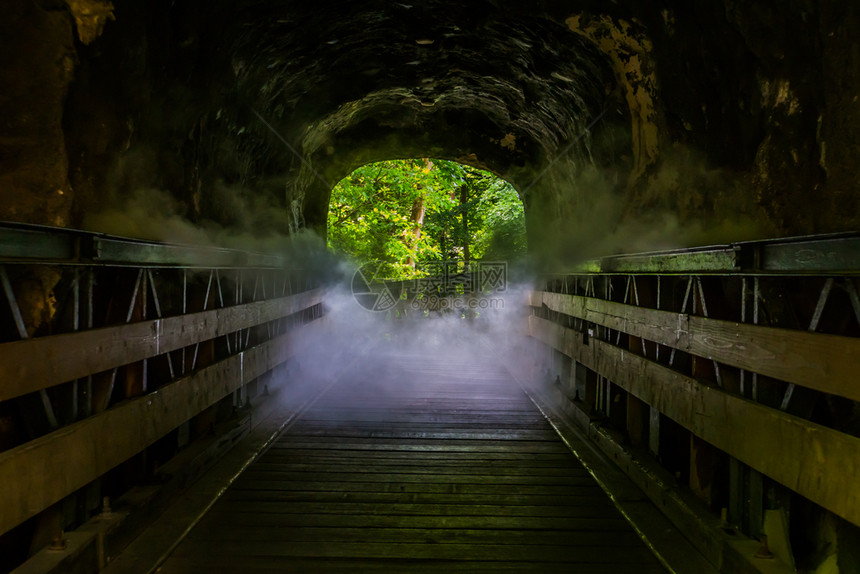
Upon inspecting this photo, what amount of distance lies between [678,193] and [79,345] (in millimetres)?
4760

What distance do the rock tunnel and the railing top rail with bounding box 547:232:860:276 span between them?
423 millimetres

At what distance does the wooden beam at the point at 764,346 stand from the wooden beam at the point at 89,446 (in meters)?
3.51

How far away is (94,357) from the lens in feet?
11.3

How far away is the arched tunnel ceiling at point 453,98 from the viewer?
3662 mm

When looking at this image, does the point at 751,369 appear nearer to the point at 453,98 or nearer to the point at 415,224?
the point at 453,98

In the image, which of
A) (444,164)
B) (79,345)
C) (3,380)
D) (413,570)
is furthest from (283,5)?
(444,164)

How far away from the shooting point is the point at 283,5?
233 inches

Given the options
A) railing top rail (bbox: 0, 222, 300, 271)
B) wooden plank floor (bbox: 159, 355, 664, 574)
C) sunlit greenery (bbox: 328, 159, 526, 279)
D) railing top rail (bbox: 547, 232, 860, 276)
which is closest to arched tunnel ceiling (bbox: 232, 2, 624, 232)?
railing top rail (bbox: 0, 222, 300, 271)

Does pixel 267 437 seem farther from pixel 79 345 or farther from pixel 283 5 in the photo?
pixel 283 5

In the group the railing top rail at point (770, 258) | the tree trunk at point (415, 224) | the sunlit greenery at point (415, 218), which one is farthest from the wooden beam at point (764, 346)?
the tree trunk at point (415, 224)

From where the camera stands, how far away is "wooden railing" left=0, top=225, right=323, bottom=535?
2850 mm

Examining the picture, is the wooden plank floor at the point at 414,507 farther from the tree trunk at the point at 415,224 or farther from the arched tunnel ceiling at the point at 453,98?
the tree trunk at the point at 415,224

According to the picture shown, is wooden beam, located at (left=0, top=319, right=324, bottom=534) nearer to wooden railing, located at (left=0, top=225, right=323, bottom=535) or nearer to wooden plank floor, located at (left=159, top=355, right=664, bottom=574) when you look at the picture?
wooden railing, located at (left=0, top=225, right=323, bottom=535)

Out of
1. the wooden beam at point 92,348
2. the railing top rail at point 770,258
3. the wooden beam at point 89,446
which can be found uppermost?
the railing top rail at point 770,258
